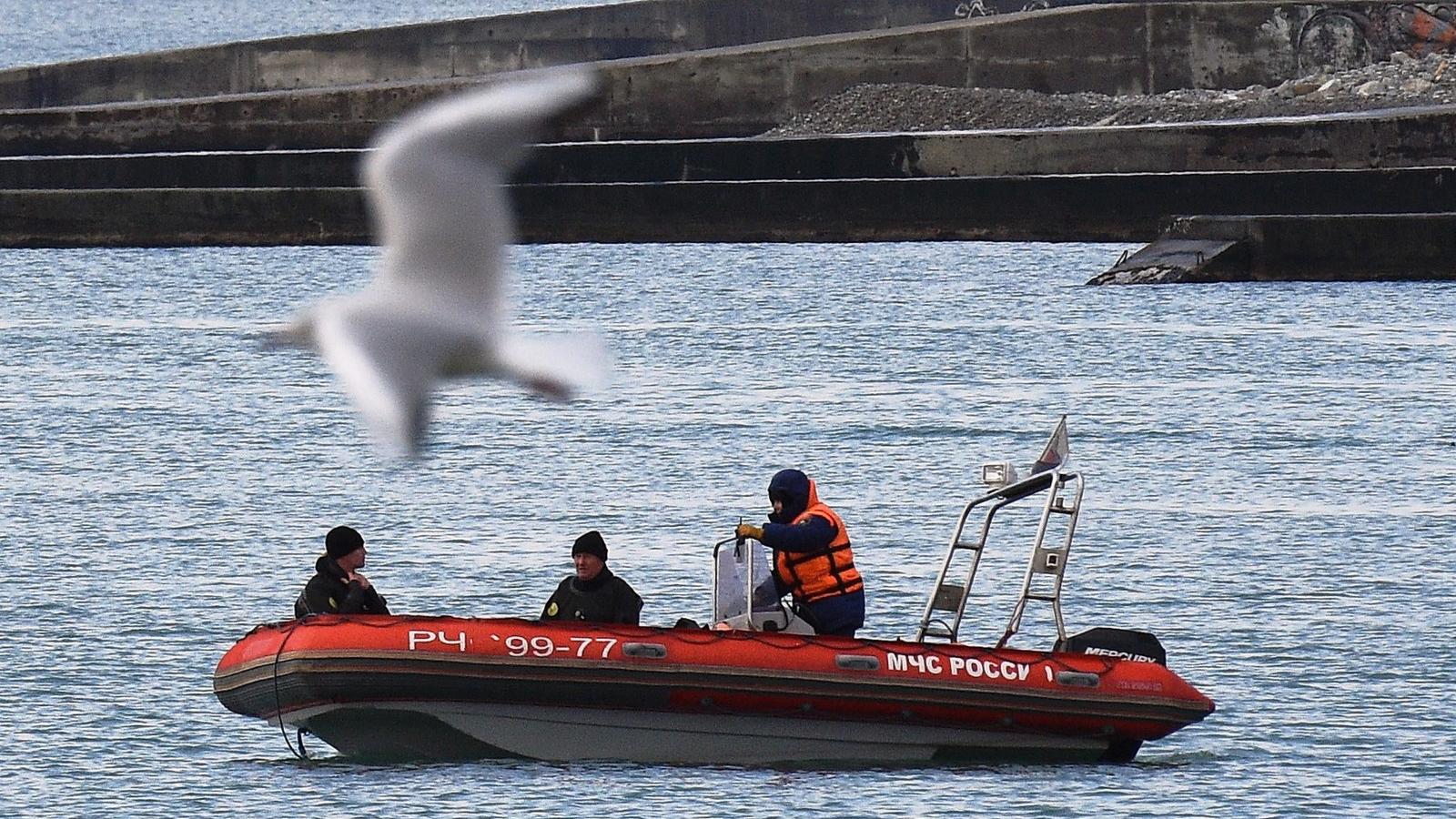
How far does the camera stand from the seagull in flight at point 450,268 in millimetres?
3312

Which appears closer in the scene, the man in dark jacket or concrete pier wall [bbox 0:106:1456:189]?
the man in dark jacket

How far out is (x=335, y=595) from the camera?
12328 mm

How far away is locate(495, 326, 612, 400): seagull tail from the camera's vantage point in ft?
11.0

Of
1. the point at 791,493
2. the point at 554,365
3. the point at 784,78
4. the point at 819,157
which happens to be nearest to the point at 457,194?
the point at 554,365

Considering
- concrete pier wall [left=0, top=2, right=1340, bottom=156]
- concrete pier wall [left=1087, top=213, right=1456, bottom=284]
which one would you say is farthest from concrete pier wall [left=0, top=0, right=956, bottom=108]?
concrete pier wall [left=1087, top=213, right=1456, bottom=284]

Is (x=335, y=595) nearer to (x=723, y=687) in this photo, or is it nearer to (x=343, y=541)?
(x=343, y=541)

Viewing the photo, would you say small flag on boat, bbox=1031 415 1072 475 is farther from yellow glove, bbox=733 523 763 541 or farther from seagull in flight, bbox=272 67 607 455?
seagull in flight, bbox=272 67 607 455

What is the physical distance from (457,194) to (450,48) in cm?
5549

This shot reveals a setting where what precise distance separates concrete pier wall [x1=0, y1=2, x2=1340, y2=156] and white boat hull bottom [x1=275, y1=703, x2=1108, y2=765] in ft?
103

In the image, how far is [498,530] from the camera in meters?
20.6

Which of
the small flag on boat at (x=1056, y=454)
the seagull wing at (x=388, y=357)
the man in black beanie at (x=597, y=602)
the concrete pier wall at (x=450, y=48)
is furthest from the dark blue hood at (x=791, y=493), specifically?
the concrete pier wall at (x=450, y=48)

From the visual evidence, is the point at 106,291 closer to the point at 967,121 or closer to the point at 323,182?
the point at 323,182

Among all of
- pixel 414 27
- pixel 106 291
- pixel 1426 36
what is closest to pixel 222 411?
pixel 106 291

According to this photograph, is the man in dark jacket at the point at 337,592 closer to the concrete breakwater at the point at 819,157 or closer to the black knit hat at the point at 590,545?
the black knit hat at the point at 590,545
